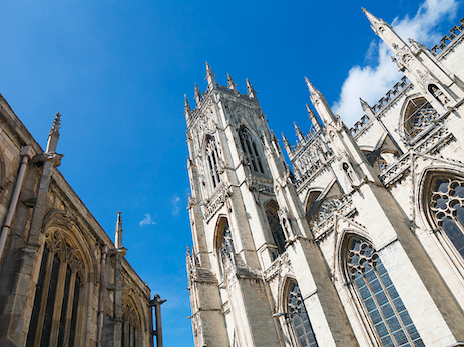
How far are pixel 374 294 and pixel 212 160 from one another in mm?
19180

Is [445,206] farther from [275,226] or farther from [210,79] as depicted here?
[210,79]

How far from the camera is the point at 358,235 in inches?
531

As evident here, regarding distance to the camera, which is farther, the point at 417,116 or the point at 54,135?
the point at 417,116

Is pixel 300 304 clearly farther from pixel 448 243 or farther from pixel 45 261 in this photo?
pixel 45 261

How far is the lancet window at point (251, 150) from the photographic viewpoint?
27.3m

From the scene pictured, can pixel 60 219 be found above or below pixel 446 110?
below

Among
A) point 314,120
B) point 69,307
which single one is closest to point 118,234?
point 69,307

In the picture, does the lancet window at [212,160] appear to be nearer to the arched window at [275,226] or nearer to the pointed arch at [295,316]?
the arched window at [275,226]

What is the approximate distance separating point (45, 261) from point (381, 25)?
59.1 feet

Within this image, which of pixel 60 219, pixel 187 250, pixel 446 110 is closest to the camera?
pixel 60 219

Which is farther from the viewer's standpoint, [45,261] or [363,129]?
[363,129]

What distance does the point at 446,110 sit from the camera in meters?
12.2

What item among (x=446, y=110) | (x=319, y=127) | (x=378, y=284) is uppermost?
(x=319, y=127)

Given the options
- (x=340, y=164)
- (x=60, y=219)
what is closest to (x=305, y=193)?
(x=340, y=164)
